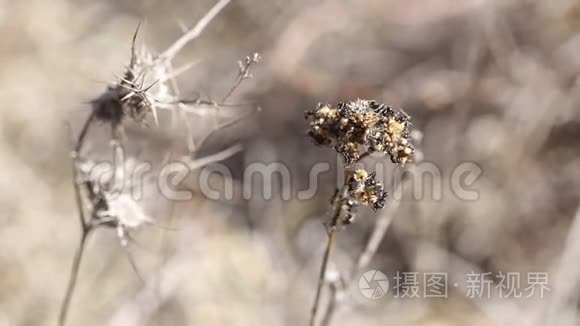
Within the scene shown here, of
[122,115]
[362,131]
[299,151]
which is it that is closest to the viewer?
[362,131]

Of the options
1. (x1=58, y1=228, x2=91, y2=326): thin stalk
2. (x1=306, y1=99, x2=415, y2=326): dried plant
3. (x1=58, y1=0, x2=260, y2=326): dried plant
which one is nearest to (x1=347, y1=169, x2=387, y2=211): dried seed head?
(x1=306, y1=99, x2=415, y2=326): dried plant

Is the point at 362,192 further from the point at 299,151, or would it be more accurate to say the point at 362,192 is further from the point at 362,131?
the point at 299,151

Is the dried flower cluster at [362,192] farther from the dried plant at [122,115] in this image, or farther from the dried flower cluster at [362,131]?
the dried plant at [122,115]

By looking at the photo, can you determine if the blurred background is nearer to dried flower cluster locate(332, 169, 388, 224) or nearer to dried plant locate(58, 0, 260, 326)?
dried plant locate(58, 0, 260, 326)

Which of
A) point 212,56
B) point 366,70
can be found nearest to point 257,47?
point 212,56

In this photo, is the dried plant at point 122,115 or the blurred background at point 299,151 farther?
the blurred background at point 299,151

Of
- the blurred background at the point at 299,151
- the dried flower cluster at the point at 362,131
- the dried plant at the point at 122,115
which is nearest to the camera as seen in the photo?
the dried flower cluster at the point at 362,131

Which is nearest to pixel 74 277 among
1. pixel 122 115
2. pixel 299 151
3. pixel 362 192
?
pixel 122 115

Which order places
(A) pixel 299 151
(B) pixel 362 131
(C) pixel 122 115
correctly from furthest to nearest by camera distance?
(A) pixel 299 151, (C) pixel 122 115, (B) pixel 362 131

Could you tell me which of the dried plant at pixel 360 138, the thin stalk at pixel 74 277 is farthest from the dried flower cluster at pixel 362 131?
the thin stalk at pixel 74 277
